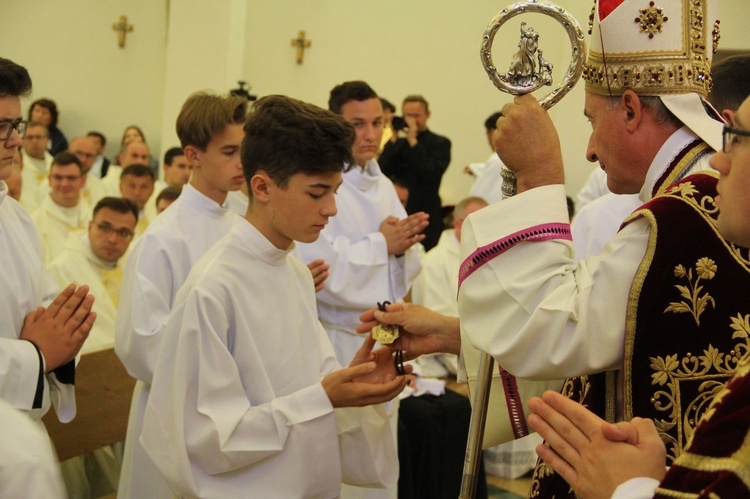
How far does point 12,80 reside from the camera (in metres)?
2.94

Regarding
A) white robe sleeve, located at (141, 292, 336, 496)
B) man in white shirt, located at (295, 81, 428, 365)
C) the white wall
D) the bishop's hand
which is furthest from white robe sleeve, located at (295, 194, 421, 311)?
the white wall

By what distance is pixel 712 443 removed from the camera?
1368 millimetres

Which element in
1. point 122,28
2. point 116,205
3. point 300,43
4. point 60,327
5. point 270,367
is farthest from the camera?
point 122,28

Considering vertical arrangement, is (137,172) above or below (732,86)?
below

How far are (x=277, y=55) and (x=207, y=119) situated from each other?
9.46m

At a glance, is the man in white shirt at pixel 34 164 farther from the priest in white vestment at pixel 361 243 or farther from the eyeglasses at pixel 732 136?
the eyeglasses at pixel 732 136

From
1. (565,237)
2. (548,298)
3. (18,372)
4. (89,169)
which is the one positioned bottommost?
(89,169)

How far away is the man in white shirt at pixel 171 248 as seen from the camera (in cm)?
353

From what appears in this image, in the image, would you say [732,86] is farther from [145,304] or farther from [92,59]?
[92,59]

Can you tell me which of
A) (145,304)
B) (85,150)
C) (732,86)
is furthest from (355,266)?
(85,150)

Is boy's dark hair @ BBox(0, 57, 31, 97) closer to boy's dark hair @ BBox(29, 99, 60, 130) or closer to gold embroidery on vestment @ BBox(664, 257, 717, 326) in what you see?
gold embroidery on vestment @ BBox(664, 257, 717, 326)

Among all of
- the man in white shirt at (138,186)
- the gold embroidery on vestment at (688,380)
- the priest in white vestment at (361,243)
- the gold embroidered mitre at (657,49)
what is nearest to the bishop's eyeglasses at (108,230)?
the man in white shirt at (138,186)

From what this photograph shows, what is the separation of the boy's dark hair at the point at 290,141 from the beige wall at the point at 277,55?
7.61m

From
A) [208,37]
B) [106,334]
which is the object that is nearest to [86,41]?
[208,37]
